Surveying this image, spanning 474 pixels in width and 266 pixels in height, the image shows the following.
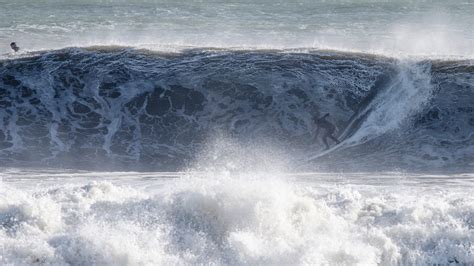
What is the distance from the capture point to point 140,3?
143 feet

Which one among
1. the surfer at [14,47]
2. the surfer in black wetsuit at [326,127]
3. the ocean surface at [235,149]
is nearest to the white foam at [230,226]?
the ocean surface at [235,149]

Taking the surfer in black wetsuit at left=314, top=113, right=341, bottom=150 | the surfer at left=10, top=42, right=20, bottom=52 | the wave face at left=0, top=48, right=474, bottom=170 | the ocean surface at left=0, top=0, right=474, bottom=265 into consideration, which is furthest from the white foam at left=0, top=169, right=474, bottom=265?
the surfer at left=10, top=42, right=20, bottom=52

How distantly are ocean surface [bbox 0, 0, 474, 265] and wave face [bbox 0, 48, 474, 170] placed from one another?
2.3 inches

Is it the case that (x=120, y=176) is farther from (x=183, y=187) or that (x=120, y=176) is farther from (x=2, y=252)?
(x=2, y=252)

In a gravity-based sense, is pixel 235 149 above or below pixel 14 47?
below

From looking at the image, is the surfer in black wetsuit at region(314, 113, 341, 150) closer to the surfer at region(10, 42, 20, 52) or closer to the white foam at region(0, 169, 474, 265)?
the white foam at region(0, 169, 474, 265)

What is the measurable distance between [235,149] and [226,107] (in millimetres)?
2654

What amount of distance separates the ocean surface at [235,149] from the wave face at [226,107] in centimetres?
6

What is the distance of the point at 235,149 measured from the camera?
20.9 m

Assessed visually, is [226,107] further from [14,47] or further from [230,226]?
[230,226]

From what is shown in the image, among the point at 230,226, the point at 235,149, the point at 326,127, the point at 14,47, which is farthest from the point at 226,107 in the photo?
the point at 230,226

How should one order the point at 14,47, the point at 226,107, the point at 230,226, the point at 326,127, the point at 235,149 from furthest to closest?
the point at 14,47, the point at 226,107, the point at 326,127, the point at 235,149, the point at 230,226

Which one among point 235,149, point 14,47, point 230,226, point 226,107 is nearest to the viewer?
point 230,226

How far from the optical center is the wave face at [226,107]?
68.2ft
